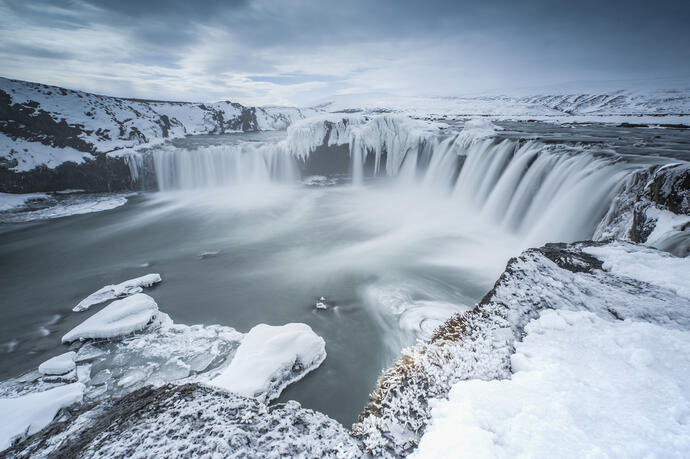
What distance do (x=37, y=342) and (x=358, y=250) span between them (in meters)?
8.07

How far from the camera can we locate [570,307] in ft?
8.28

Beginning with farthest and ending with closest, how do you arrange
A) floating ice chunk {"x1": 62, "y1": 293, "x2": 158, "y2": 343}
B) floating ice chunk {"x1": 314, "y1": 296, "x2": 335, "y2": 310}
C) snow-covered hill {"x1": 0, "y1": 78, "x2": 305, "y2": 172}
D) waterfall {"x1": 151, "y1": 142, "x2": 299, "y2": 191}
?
waterfall {"x1": 151, "y1": 142, "x2": 299, "y2": 191}
snow-covered hill {"x1": 0, "y1": 78, "x2": 305, "y2": 172}
floating ice chunk {"x1": 314, "y1": 296, "x2": 335, "y2": 310}
floating ice chunk {"x1": 62, "y1": 293, "x2": 158, "y2": 343}

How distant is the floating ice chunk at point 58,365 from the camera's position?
4.62 meters

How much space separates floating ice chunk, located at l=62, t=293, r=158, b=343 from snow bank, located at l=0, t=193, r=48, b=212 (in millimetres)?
14119

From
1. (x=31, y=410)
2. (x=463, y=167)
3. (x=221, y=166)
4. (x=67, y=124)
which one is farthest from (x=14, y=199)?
(x=463, y=167)

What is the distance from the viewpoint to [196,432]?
5.94 ft

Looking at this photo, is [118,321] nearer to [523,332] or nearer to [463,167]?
[523,332]

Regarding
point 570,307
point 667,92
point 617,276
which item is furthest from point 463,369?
point 667,92

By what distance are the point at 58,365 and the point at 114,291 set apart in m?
2.66

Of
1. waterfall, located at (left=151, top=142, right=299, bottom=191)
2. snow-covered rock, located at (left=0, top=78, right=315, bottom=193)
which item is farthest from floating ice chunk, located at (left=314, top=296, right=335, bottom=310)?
snow-covered rock, located at (left=0, top=78, right=315, bottom=193)

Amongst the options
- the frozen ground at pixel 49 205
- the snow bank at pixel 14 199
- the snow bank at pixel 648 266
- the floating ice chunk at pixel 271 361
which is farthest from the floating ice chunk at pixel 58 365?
the snow bank at pixel 14 199

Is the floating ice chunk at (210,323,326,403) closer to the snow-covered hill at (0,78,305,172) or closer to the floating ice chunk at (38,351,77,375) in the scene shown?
the floating ice chunk at (38,351,77,375)

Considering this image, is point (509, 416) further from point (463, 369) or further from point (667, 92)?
point (667, 92)

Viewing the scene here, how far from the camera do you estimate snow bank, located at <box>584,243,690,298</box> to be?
2.79 meters
